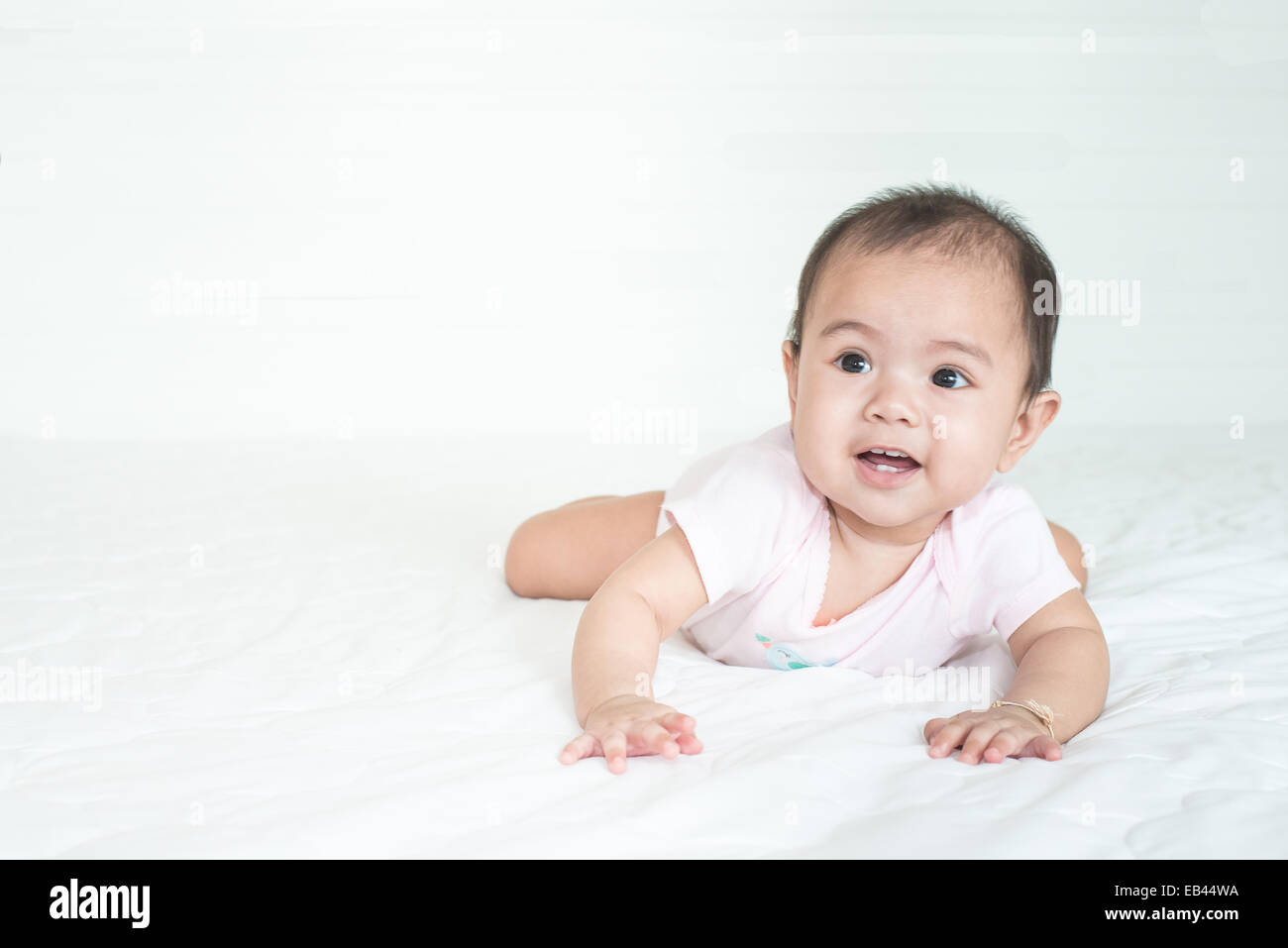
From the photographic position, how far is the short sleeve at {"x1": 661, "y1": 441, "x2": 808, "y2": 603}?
125 cm

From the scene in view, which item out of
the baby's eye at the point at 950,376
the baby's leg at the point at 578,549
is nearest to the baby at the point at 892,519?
the baby's eye at the point at 950,376

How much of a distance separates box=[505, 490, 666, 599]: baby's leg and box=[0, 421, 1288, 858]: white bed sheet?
33mm

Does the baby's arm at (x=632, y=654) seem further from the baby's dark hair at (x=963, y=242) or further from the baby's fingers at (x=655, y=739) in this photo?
the baby's dark hair at (x=963, y=242)

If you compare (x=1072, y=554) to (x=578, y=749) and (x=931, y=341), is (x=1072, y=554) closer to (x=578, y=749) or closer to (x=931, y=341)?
(x=931, y=341)

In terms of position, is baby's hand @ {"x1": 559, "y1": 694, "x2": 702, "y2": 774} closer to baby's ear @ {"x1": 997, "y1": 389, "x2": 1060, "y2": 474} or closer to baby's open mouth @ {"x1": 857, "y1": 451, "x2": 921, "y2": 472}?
baby's open mouth @ {"x1": 857, "y1": 451, "x2": 921, "y2": 472}

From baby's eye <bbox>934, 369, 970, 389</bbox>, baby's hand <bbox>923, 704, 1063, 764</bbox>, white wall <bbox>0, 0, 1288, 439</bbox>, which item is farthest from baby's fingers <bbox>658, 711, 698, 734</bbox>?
white wall <bbox>0, 0, 1288, 439</bbox>

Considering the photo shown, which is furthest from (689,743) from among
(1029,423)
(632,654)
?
(1029,423)

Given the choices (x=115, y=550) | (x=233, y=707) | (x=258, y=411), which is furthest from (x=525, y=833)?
(x=258, y=411)

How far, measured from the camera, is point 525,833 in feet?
2.78

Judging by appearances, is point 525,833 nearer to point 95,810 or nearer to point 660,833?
point 660,833

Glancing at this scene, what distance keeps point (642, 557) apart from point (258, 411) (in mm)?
2484

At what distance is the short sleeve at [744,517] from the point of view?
1246mm

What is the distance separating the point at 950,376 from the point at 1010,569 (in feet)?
0.79

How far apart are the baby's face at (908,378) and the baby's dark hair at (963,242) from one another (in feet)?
0.05
